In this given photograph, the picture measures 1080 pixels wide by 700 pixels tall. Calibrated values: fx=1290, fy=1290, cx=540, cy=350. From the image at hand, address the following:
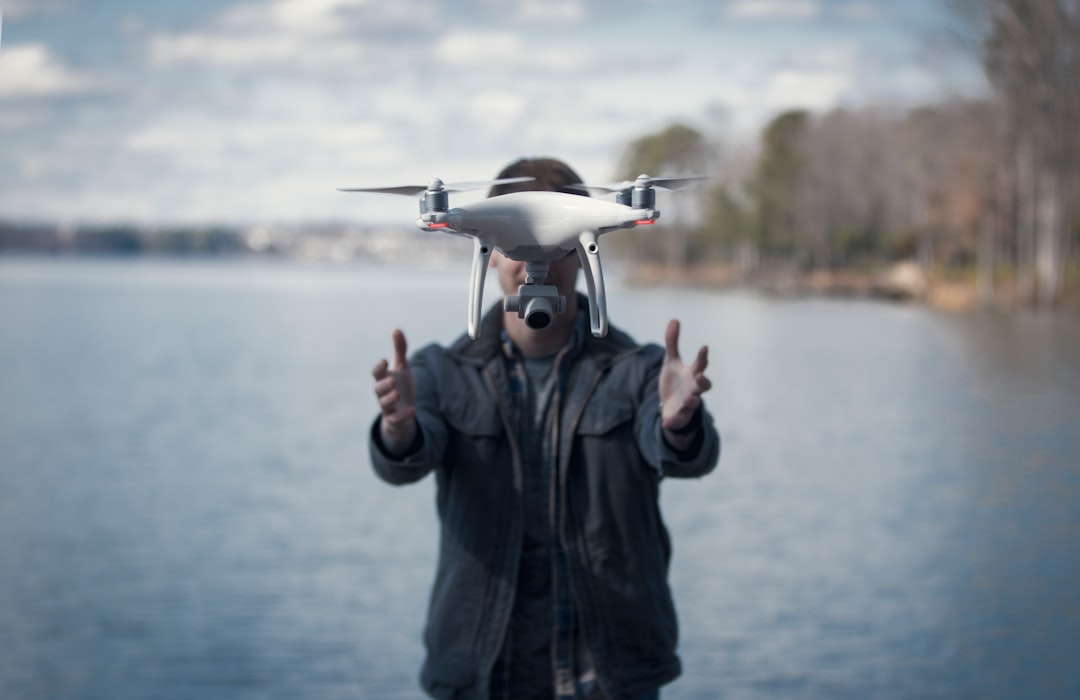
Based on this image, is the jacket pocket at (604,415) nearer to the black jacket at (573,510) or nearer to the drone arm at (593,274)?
the black jacket at (573,510)

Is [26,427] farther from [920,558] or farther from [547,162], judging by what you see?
[547,162]

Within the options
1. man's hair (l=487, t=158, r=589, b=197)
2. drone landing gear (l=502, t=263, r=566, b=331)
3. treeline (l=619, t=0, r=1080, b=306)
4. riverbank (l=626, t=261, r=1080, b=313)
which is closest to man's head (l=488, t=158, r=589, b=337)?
man's hair (l=487, t=158, r=589, b=197)

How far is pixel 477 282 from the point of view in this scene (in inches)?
67.7

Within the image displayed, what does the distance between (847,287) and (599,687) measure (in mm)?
82166

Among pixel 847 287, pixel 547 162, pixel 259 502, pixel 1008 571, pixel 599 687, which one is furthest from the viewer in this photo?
pixel 847 287

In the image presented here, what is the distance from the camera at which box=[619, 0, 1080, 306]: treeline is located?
1953 inches

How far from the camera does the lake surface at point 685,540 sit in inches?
551

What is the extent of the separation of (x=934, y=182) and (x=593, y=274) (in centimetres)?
7257

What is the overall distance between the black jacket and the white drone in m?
1.82

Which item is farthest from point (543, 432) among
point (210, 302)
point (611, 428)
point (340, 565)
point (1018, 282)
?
point (210, 302)

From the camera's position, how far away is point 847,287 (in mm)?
83188

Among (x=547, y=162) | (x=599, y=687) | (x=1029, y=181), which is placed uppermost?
(x=1029, y=181)

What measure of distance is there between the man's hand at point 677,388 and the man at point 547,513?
14 cm

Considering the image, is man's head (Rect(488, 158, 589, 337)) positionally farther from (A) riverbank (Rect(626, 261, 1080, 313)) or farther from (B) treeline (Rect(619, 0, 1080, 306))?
(A) riverbank (Rect(626, 261, 1080, 313))
